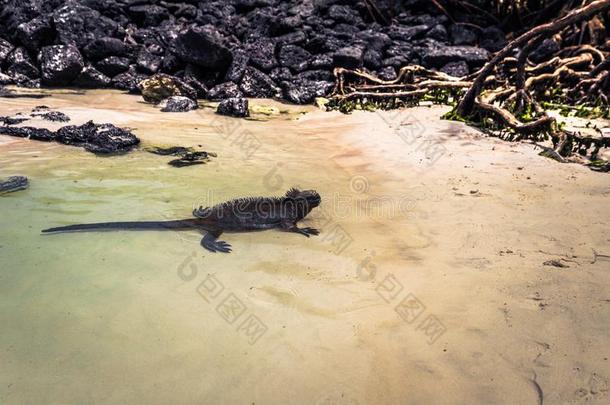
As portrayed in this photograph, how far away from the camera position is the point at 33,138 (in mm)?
7434

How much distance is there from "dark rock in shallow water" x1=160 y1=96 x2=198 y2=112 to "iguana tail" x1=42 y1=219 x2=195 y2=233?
7160 mm

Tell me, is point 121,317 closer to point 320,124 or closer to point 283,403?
point 283,403

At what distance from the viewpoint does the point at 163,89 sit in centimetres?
1244

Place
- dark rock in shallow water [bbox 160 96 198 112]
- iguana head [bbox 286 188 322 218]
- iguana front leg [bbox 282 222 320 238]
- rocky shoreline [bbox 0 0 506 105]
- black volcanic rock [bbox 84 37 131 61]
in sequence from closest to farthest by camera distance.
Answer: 1. iguana front leg [bbox 282 222 320 238]
2. iguana head [bbox 286 188 322 218]
3. dark rock in shallow water [bbox 160 96 198 112]
4. rocky shoreline [bbox 0 0 506 105]
5. black volcanic rock [bbox 84 37 131 61]

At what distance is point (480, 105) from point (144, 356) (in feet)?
25.1

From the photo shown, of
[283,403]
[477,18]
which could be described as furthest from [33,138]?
[477,18]

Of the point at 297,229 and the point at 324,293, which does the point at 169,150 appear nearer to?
the point at 297,229

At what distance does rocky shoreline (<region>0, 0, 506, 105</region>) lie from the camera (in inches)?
552

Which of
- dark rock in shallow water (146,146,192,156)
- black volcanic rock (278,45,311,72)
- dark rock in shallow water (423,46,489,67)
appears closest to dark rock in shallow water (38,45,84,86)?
black volcanic rock (278,45,311,72)

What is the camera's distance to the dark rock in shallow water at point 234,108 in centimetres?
1068

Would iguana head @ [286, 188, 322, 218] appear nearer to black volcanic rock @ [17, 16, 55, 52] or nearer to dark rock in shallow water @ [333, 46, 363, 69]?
dark rock in shallow water @ [333, 46, 363, 69]

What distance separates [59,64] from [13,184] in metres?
10.2

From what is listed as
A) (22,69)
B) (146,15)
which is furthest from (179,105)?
(146,15)

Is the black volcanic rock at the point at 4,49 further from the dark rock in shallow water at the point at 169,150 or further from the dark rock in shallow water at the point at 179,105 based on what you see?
the dark rock in shallow water at the point at 169,150
